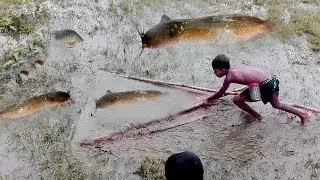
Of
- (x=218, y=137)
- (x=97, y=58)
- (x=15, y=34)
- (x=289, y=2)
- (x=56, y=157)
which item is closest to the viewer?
(x=56, y=157)

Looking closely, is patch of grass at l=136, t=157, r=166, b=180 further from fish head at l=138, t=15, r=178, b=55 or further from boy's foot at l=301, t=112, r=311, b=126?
fish head at l=138, t=15, r=178, b=55

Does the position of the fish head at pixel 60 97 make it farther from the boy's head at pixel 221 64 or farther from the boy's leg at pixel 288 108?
the boy's leg at pixel 288 108

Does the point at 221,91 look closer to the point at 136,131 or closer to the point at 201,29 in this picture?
the point at 136,131

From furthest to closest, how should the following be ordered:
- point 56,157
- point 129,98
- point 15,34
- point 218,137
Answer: point 15,34
point 129,98
point 218,137
point 56,157

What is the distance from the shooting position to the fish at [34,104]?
20.0 feet

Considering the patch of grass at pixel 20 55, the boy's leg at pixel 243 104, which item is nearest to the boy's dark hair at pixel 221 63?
the boy's leg at pixel 243 104

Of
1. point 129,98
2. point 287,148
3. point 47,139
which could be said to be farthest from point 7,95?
point 287,148

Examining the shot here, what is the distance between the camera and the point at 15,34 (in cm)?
783

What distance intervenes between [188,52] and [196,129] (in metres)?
1.82

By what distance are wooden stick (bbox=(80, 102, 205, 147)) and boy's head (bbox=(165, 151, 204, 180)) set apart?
2.74 metres

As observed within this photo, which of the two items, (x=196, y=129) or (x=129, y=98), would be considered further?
(x=129, y=98)

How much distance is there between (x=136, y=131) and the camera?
583cm

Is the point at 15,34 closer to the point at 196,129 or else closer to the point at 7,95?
the point at 7,95

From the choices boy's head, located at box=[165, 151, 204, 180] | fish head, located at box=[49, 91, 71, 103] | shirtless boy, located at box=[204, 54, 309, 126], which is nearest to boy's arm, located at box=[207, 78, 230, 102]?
shirtless boy, located at box=[204, 54, 309, 126]
